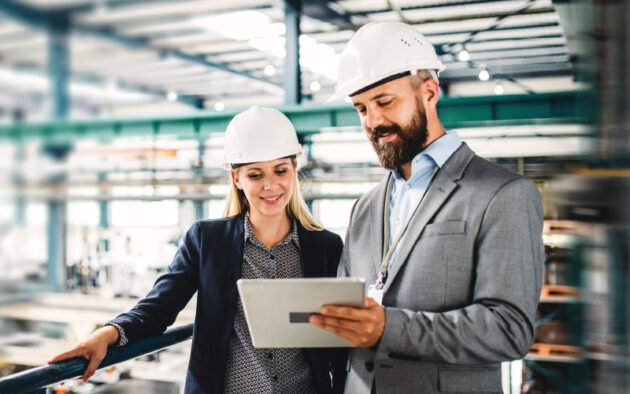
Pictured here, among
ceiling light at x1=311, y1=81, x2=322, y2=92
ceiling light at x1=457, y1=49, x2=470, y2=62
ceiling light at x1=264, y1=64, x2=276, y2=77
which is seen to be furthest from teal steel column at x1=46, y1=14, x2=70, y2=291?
ceiling light at x1=457, y1=49, x2=470, y2=62

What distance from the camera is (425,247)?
1793 mm

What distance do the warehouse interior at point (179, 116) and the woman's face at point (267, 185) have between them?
121cm

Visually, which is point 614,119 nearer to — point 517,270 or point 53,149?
point 517,270

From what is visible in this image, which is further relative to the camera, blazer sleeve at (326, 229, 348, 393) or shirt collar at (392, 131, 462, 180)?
blazer sleeve at (326, 229, 348, 393)

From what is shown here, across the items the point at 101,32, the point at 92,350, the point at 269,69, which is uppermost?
the point at 101,32

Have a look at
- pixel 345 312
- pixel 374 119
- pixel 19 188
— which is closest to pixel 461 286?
pixel 345 312

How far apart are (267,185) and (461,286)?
0.96 metres

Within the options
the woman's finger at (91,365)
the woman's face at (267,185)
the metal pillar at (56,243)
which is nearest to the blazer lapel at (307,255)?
the woman's face at (267,185)

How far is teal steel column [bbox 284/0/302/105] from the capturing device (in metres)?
7.97

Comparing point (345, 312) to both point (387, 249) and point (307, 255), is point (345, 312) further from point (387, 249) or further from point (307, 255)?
point (307, 255)

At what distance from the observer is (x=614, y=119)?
1.49 meters

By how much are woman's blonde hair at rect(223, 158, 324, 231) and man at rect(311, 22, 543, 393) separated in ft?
1.22

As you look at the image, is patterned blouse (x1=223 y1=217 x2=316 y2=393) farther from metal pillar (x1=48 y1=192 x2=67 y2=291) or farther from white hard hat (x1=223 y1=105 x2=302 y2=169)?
metal pillar (x1=48 y1=192 x2=67 y2=291)

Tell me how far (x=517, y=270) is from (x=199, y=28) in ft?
32.2
